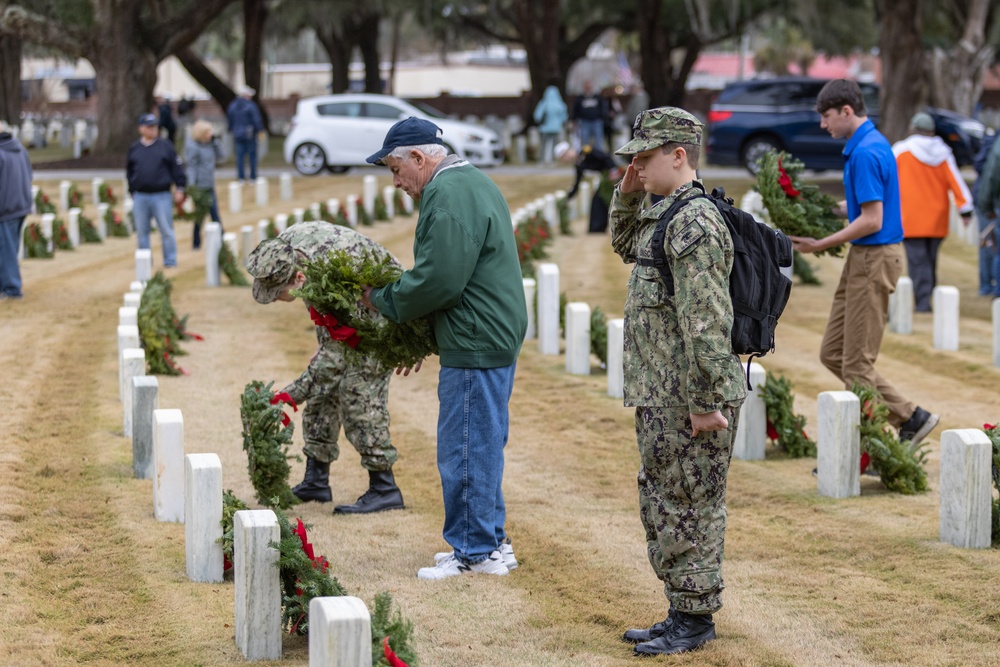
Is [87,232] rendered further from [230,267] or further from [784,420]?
[784,420]

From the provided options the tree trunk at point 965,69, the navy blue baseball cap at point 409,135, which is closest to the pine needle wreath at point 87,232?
the navy blue baseball cap at point 409,135

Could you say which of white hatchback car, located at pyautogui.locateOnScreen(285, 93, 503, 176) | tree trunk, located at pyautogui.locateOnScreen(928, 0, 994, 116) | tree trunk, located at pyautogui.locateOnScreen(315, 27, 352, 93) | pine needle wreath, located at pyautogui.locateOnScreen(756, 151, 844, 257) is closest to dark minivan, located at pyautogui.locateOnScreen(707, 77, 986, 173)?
tree trunk, located at pyautogui.locateOnScreen(928, 0, 994, 116)

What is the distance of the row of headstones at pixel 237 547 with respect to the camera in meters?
4.27

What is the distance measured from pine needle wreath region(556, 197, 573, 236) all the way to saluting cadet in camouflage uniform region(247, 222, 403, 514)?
14.5 meters

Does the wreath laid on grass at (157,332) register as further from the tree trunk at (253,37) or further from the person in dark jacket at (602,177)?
the tree trunk at (253,37)

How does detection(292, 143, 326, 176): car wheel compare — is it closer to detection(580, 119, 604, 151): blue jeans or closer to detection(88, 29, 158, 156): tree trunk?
detection(88, 29, 158, 156): tree trunk

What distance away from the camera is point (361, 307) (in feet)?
21.4

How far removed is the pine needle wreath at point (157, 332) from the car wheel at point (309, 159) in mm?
17263

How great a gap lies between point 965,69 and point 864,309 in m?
27.5

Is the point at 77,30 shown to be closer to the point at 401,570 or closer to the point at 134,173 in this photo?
the point at 134,173

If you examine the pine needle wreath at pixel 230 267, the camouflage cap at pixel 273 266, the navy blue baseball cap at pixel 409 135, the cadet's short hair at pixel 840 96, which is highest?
the cadet's short hair at pixel 840 96

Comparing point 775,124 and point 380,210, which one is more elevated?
point 775,124

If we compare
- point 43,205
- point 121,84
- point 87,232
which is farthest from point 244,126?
point 87,232

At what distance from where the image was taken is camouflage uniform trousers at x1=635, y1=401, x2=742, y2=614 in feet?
16.6
